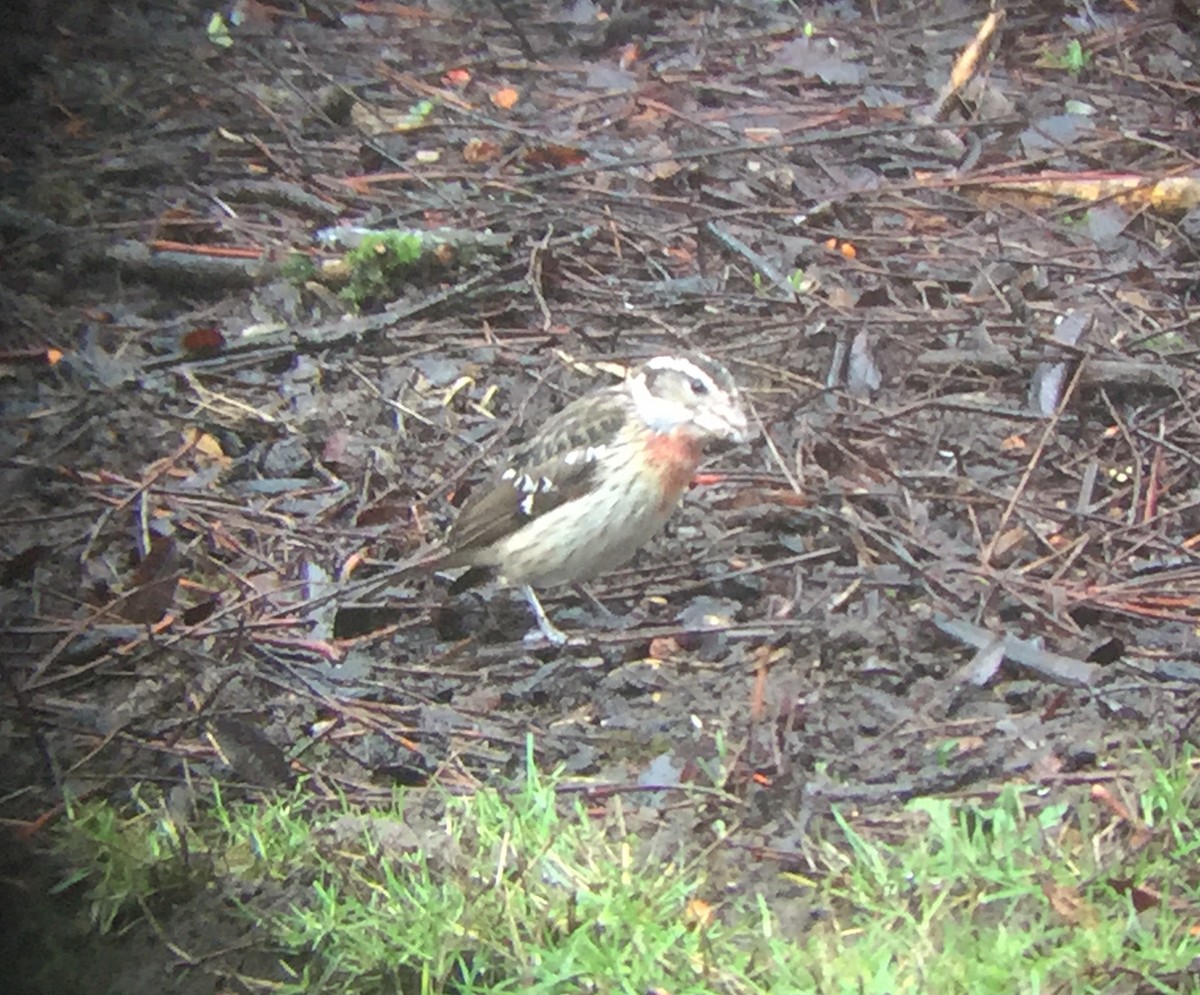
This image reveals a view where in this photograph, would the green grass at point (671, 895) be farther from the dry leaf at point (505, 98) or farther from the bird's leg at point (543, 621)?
the dry leaf at point (505, 98)

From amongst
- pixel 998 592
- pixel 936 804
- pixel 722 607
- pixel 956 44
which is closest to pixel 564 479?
pixel 722 607

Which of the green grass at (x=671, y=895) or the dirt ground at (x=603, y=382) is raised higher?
the dirt ground at (x=603, y=382)

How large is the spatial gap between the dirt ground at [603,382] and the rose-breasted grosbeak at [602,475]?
0.05 meters

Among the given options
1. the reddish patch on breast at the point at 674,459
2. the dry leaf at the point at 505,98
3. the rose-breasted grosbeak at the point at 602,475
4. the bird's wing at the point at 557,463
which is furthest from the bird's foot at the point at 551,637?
the dry leaf at the point at 505,98

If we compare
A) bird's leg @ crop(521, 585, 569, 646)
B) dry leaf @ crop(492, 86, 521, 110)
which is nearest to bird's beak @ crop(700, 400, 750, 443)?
bird's leg @ crop(521, 585, 569, 646)

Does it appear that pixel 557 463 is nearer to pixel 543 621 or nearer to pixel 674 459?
pixel 674 459

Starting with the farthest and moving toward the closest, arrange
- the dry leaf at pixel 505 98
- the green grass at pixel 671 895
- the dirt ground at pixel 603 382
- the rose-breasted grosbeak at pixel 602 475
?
the dry leaf at pixel 505 98
the rose-breasted grosbeak at pixel 602 475
the dirt ground at pixel 603 382
the green grass at pixel 671 895

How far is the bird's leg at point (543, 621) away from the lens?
1.97 m

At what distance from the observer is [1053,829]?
1.70m

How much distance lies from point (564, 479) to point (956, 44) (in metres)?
1.10

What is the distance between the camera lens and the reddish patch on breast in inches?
91.7

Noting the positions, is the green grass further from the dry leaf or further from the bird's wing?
the dry leaf

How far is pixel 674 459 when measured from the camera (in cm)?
234

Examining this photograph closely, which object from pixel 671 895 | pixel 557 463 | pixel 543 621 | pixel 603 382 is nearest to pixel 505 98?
pixel 603 382
